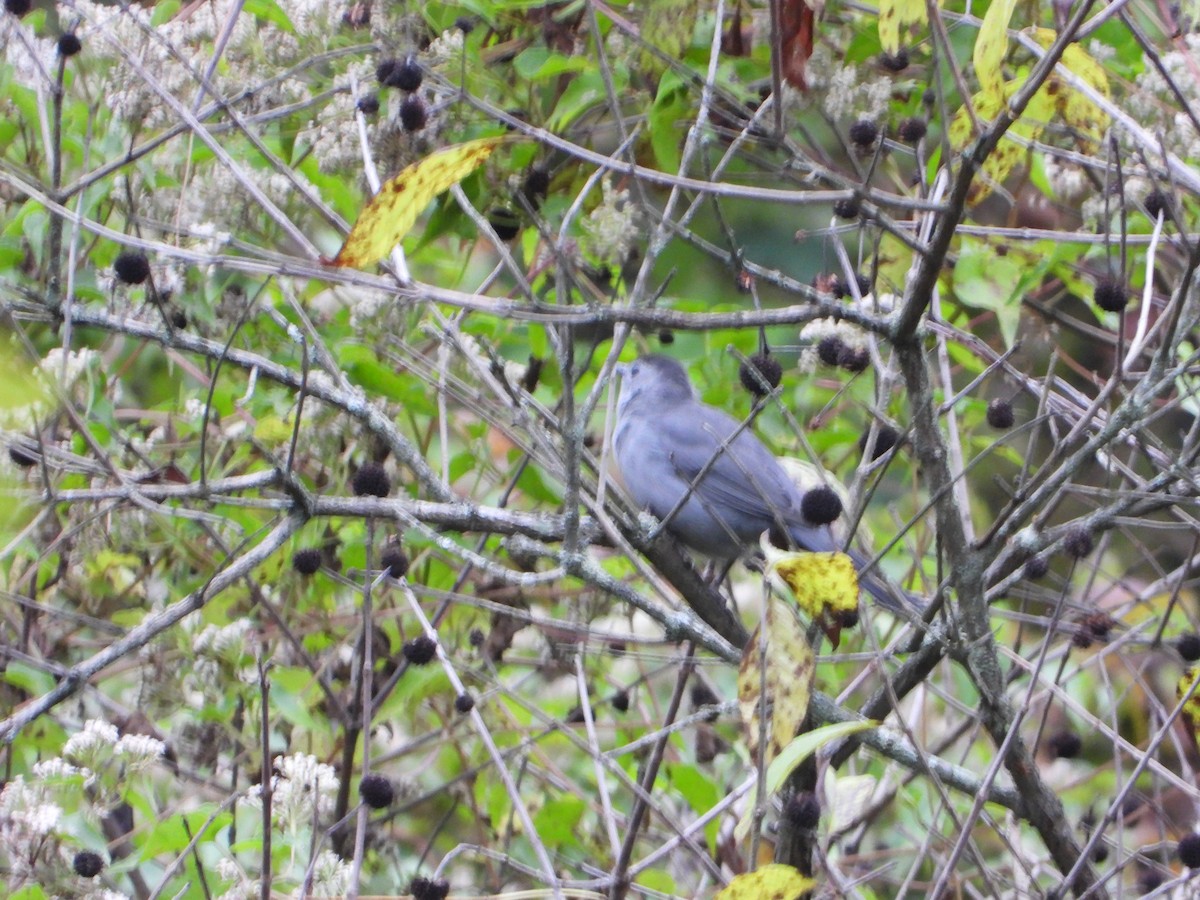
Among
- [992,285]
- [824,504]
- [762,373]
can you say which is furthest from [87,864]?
[992,285]

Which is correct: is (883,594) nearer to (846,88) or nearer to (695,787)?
(695,787)

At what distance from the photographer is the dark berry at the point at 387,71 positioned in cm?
339

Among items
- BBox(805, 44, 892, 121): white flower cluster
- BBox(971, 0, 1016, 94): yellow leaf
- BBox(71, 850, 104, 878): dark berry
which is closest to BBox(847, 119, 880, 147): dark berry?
BBox(805, 44, 892, 121): white flower cluster

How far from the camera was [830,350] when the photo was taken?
3305mm

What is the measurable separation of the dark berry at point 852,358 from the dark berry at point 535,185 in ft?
3.41

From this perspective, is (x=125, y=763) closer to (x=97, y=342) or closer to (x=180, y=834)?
(x=180, y=834)

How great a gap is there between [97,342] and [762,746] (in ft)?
9.28

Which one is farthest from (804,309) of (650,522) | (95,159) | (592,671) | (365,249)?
(592,671)

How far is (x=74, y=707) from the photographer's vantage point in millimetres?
4266

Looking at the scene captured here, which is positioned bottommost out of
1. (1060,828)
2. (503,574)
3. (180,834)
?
(1060,828)

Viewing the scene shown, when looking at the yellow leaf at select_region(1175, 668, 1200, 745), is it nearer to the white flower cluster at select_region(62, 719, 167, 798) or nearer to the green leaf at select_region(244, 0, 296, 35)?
the white flower cluster at select_region(62, 719, 167, 798)

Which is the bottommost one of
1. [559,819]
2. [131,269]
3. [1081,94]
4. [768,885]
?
[559,819]

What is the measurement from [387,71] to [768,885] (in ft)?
7.18

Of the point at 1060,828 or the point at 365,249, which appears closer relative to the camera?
the point at 365,249
